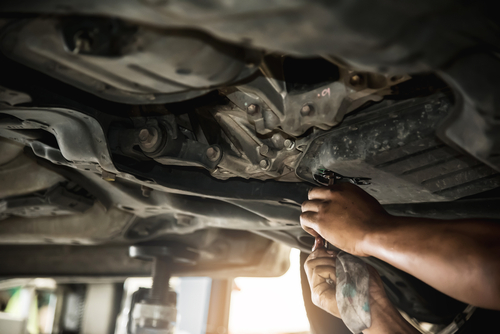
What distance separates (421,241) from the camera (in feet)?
2.39

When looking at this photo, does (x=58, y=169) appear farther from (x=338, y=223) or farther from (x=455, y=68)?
(x=455, y=68)

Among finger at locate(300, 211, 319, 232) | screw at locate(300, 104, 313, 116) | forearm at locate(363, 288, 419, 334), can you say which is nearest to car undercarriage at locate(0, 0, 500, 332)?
screw at locate(300, 104, 313, 116)

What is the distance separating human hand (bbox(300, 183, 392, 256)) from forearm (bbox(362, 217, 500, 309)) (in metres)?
0.03

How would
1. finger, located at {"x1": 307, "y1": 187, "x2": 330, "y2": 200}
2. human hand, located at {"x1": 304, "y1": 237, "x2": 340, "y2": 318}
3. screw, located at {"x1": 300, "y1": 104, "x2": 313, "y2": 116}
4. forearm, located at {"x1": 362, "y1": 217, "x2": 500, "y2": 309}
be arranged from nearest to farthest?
forearm, located at {"x1": 362, "y1": 217, "x2": 500, "y2": 309} < screw, located at {"x1": 300, "y1": 104, "x2": 313, "y2": 116} < finger, located at {"x1": 307, "y1": 187, "x2": 330, "y2": 200} < human hand, located at {"x1": 304, "y1": 237, "x2": 340, "y2": 318}

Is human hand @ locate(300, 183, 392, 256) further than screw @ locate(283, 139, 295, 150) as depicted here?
No

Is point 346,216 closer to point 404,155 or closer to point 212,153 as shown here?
point 404,155

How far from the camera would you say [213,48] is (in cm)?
60

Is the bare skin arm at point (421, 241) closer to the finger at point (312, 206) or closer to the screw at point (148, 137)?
the finger at point (312, 206)

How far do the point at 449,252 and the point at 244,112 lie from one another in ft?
1.69

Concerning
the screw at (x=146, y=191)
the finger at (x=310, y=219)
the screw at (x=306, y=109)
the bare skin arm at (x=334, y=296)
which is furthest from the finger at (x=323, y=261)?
the screw at (x=146, y=191)

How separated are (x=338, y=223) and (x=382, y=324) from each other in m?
0.36

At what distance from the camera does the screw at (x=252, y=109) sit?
2.79 ft

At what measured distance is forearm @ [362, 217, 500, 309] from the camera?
2.16ft

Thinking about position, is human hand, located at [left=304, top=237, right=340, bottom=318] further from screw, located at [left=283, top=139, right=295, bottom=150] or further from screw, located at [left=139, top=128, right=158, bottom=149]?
screw, located at [left=139, top=128, right=158, bottom=149]
